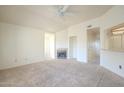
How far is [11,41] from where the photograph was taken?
5535 mm

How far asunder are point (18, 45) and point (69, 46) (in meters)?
4.39

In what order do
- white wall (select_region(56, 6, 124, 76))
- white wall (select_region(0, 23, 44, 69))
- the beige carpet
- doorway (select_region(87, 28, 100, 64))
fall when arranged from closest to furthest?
the beige carpet
white wall (select_region(56, 6, 124, 76))
white wall (select_region(0, 23, 44, 69))
doorway (select_region(87, 28, 100, 64))

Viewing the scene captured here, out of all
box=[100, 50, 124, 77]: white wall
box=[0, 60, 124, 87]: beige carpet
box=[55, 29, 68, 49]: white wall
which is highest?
box=[55, 29, 68, 49]: white wall

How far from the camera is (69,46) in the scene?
912 centimetres

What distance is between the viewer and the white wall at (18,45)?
5.22 meters

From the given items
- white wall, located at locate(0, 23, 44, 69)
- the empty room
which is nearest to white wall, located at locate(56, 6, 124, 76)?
the empty room

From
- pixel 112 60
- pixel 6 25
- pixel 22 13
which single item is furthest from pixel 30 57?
pixel 112 60

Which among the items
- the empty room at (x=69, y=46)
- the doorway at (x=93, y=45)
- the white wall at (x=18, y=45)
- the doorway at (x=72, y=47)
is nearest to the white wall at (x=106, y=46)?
the empty room at (x=69, y=46)

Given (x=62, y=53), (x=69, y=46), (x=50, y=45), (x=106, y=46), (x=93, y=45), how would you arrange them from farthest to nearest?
(x=50, y=45)
(x=62, y=53)
(x=69, y=46)
(x=93, y=45)
(x=106, y=46)

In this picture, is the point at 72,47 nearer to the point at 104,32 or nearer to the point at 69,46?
the point at 69,46

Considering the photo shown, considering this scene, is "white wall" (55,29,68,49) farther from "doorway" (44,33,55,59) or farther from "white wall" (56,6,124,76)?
"white wall" (56,6,124,76)

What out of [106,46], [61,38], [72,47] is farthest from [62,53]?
[106,46]

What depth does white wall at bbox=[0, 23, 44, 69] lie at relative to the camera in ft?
17.1
